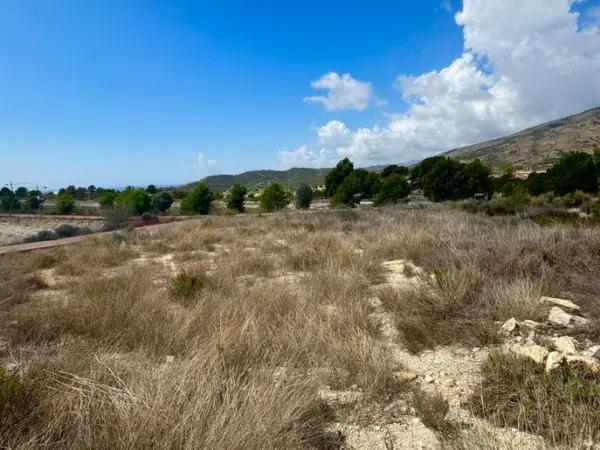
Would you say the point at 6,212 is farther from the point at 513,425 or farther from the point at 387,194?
the point at 513,425

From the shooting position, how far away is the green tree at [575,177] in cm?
2488

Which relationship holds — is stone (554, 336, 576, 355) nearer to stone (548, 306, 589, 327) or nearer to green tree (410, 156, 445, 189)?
stone (548, 306, 589, 327)

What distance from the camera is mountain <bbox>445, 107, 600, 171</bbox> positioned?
233 feet

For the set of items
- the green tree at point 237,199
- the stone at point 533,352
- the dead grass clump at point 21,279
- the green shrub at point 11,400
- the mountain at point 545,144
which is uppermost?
the mountain at point 545,144

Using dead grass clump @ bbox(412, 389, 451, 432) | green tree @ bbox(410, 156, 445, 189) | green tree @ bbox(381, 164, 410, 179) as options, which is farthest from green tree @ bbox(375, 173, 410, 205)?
dead grass clump @ bbox(412, 389, 451, 432)

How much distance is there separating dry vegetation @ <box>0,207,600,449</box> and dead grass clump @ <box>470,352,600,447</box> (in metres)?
0.10

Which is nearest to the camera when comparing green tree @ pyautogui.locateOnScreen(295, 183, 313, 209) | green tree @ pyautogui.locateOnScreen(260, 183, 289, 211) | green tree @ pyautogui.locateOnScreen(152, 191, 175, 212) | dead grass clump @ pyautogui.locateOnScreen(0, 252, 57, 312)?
dead grass clump @ pyautogui.locateOnScreen(0, 252, 57, 312)

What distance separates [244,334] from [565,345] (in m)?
2.77

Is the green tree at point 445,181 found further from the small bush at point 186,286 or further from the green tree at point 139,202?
the small bush at point 186,286

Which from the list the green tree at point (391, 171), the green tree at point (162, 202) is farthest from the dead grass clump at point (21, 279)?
the green tree at point (391, 171)

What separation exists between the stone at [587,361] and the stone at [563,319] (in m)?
0.89

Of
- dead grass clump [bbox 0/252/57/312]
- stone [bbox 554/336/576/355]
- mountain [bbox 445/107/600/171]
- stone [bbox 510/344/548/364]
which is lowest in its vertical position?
stone [bbox 554/336/576/355]

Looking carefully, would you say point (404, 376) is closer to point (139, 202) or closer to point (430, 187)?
point (430, 187)

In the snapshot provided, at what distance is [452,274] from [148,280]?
459 cm
